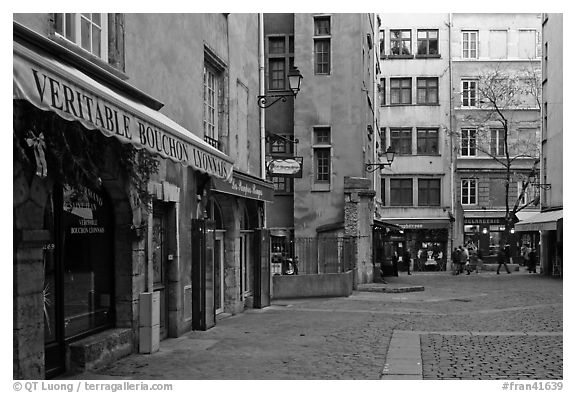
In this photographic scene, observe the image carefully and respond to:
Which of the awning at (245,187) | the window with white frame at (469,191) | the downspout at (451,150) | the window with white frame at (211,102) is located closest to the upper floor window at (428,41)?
the downspout at (451,150)

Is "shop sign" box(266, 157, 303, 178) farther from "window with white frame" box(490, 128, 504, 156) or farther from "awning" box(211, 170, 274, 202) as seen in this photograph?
"window with white frame" box(490, 128, 504, 156)

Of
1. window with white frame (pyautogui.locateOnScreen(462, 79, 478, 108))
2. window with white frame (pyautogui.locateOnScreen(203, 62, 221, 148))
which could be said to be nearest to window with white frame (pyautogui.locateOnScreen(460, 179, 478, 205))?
window with white frame (pyautogui.locateOnScreen(462, 79, 478, 108))

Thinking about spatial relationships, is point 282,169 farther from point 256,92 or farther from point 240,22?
point 240,22

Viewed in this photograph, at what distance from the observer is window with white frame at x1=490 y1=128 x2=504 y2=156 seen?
1777 inches

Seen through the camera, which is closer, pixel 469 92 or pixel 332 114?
pixel 332 114

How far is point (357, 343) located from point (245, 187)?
5.42 m

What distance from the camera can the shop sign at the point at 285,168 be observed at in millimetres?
19141

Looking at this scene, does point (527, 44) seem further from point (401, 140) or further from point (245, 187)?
point (245, 187)

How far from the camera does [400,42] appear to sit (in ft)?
145

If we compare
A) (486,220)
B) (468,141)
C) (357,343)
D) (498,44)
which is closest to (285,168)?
(357,343)

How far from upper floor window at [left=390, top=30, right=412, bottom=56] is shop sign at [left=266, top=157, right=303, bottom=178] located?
2663 centimetres

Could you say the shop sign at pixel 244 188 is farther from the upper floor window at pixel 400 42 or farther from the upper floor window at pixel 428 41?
the upper floor window at pixel 428 41

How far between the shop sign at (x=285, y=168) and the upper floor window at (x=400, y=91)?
26315 millimetres

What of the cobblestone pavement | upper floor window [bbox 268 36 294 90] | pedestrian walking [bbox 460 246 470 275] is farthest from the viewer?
pedestrian walking [bbox 460 246 470 275]
